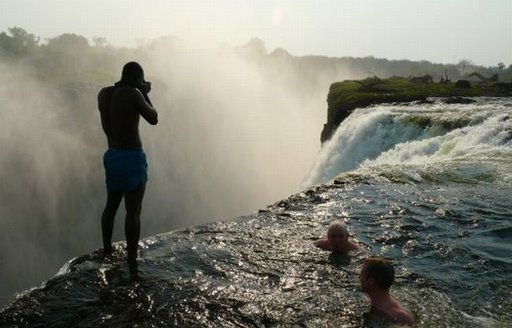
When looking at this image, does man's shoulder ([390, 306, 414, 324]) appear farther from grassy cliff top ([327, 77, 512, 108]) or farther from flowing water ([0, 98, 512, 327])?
grassy cliff top ([327, 77, 512, 108])

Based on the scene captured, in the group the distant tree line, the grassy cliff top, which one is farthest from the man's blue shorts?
the distant tree line

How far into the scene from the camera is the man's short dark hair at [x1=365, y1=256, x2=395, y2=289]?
4270mm

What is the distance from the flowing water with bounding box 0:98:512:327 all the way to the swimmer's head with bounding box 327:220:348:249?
0.19 meters

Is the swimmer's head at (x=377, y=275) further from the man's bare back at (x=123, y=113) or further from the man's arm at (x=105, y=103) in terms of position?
the man's arm at (x=105, y=103)

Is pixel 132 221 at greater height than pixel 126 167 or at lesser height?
lesser

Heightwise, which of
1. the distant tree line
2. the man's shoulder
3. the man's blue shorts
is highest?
the distant tree line

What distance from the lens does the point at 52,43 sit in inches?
3494

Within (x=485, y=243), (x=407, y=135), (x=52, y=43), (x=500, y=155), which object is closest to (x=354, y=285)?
(x=485, y=243)

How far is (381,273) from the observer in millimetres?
4281

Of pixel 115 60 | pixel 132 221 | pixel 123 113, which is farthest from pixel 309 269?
pixel 115 60

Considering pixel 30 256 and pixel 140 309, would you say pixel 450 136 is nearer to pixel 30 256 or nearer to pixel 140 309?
pixel 140 309

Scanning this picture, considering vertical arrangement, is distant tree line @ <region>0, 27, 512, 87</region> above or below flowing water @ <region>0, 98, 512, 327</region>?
above

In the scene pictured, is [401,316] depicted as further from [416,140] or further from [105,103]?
[416,140]

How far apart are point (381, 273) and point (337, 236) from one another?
1.67 meters
